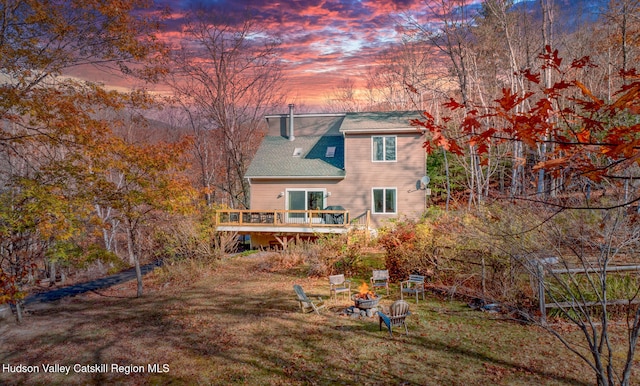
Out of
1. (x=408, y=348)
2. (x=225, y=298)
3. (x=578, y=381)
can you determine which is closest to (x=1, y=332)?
(x=225, y=298)

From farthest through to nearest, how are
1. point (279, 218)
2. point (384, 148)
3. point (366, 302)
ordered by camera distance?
point (384, 148), point (279, 218), point (366, 302)

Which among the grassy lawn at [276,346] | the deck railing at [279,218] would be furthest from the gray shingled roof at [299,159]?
the grassy lawn at [276,346]

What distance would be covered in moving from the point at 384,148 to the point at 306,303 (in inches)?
516

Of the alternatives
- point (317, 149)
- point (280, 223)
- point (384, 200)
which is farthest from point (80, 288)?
point (384, 200)

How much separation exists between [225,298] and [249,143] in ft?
85.9

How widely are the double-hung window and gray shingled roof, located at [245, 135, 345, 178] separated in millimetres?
2177

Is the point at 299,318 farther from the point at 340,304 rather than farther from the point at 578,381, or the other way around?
the point at 578,381

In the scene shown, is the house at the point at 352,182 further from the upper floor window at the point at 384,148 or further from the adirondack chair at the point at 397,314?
the adirondack chair at the point at 397,314

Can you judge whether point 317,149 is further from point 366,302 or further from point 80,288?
point 366,302

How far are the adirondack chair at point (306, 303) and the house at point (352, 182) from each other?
952cm

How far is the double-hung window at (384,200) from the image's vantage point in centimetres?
2125

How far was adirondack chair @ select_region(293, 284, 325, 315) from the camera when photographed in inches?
370

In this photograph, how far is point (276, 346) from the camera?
7656 mm

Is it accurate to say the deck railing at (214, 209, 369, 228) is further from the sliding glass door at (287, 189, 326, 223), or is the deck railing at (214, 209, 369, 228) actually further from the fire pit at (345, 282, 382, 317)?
the fire pit at (345, 282, 382, 317)
